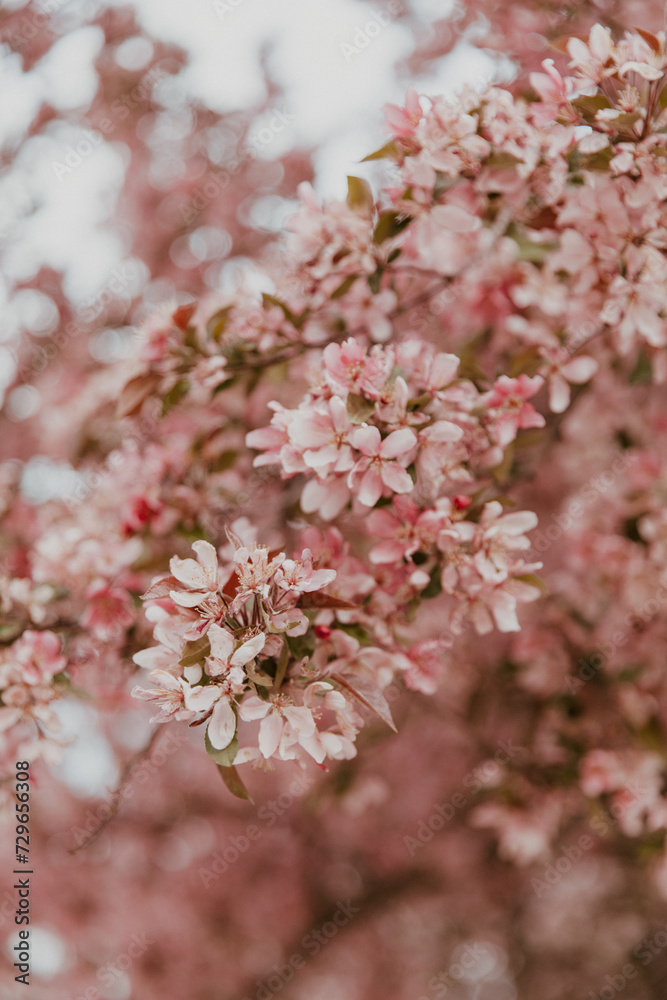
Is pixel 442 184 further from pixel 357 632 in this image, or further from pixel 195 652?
pixel 195 652

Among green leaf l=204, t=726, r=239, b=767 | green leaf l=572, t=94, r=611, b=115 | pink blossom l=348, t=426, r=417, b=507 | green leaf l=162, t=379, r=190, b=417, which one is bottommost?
green leaf l=204, t=726, r=239, b=767

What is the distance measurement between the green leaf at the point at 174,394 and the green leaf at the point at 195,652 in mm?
638

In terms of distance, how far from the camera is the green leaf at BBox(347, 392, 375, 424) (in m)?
0.92

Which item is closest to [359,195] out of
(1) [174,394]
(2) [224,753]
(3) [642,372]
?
(1) [174,394]

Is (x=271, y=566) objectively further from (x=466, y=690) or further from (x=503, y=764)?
(x=466, y=690)

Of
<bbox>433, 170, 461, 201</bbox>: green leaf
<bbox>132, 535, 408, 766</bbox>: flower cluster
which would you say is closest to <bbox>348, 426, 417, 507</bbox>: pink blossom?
<bbox>132, 535, 408, 766</bbox>: flower cluster

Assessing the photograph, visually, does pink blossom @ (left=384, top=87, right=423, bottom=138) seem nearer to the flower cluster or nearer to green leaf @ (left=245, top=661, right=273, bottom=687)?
the flower cluster

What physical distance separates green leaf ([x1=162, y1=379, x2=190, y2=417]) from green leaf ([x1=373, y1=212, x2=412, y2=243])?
45 cm

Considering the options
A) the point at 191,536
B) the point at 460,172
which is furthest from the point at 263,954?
the point at 460,172

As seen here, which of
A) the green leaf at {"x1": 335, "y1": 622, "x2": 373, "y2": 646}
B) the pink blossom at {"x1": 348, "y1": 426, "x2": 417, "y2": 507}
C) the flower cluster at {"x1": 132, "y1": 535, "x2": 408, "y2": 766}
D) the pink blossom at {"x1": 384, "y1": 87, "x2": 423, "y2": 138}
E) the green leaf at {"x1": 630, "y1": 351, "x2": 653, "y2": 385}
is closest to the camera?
the flower cluster at {"x1": 132, "y1": 535, "x2": 408, "y2": 766}

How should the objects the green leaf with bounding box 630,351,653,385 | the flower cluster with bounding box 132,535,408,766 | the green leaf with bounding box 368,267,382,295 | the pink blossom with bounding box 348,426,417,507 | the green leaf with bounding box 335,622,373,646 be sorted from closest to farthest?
the flower cluster with bounding box 132,535,408,766, the pink blossom with bounding box 348,426,417,507, the green leaf with bounding box 335,622,373,646, the green leaf with bounding box 368,267,382,295, the green leaf with bounding box 630,351,653,385

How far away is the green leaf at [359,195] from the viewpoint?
1.23 metres

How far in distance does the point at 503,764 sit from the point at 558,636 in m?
0.40

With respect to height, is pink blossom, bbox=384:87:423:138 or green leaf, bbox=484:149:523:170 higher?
pink blossom, bbox=384:87:423:138
